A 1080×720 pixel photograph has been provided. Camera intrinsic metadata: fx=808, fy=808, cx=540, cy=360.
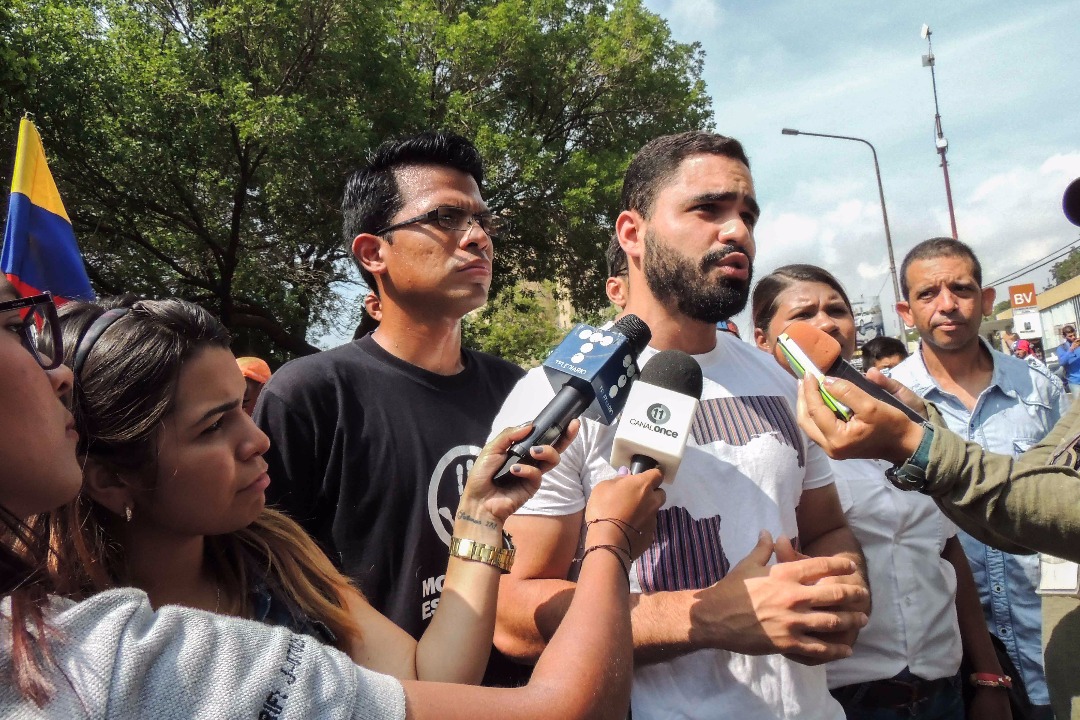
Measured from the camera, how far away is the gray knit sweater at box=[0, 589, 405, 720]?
93 cm

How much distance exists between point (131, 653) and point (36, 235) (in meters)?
1.38

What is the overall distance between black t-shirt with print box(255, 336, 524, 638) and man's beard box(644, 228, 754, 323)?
773mm

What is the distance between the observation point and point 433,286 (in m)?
2.73

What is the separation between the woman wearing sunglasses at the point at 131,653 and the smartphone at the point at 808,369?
84 centimetres

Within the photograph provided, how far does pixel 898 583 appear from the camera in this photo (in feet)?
8.70

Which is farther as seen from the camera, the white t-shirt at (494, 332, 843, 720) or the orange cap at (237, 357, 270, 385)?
the orange cap at (237, 357, 270, 385)

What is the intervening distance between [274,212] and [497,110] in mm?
4132

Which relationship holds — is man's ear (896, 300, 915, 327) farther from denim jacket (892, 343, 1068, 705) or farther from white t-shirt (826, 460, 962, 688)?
white t-shirt (826, 460, 962, 688)

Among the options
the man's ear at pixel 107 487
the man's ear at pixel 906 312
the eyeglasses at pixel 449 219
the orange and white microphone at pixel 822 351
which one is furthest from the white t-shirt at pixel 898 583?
the man's ear at pixel 107 487

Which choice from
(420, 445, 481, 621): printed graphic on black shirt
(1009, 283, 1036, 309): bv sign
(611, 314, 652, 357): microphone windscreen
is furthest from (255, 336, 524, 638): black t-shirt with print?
(1009, 283, 1036, 309): bv sign

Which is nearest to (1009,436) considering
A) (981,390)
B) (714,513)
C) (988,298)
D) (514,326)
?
(981,390)

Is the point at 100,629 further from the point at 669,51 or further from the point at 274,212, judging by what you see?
the point at 669,51

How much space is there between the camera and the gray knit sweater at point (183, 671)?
3.05 ft

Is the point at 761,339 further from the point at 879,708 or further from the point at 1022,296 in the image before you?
the point at 1022,296
